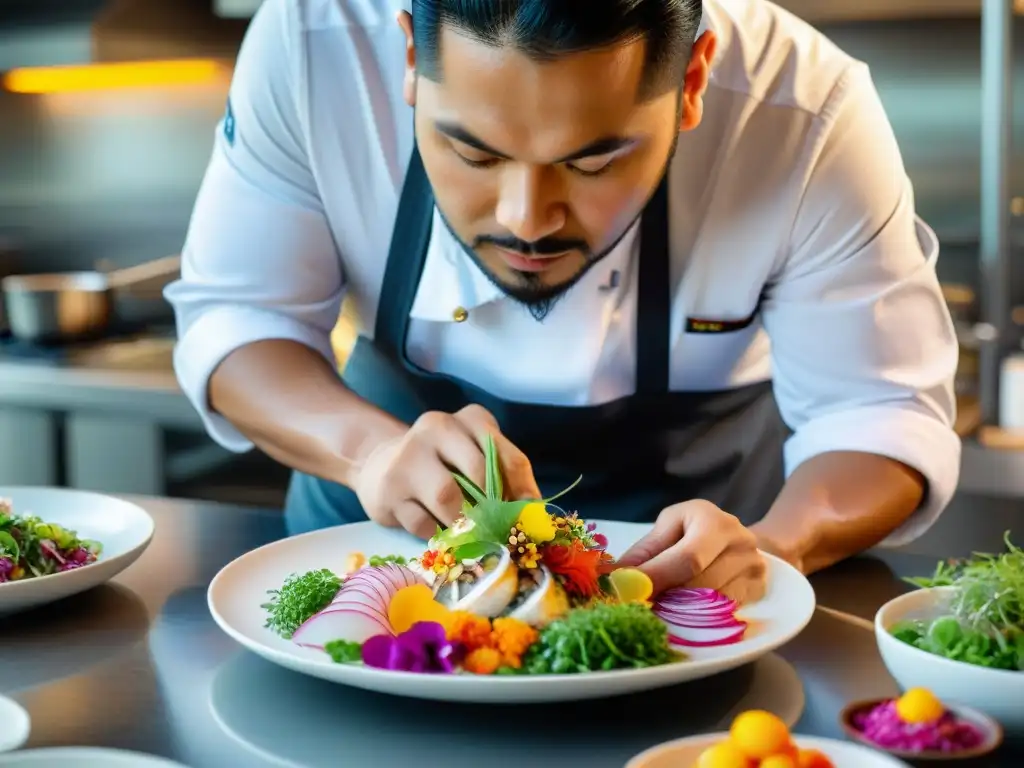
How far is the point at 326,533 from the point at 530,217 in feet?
1.45

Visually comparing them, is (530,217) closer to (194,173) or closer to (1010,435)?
(1010,435)

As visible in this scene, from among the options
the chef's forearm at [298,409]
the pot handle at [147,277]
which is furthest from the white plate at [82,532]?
the pot handle at [147,277]

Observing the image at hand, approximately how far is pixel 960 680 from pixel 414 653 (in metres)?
0.45

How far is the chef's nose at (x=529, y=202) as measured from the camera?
4.92ft

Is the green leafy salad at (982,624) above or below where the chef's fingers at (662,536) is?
above

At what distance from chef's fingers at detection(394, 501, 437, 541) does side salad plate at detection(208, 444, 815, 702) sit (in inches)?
3.4

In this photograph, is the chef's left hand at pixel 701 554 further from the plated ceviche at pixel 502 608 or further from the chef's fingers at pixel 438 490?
the chef's fingers at pixel 438 490

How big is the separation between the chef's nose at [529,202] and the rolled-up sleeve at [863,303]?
45 cm

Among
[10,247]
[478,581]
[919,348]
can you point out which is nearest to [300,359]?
[478,581]

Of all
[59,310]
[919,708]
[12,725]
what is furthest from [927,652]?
[59,310]

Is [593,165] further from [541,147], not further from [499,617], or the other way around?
[499,617]

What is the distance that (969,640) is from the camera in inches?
44.7

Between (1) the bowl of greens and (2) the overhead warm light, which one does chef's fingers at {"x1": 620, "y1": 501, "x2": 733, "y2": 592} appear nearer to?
(1) the bowl of greens

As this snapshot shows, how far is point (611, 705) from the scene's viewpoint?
1.20 meters
